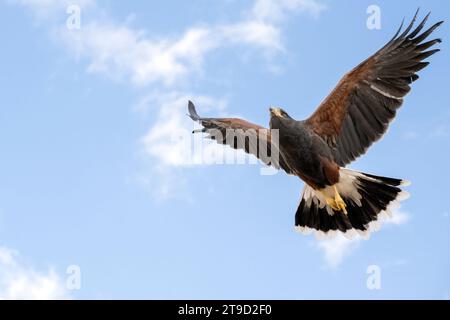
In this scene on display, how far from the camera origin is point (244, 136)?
1069 cm

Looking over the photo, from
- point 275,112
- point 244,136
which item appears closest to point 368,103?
point 275,112

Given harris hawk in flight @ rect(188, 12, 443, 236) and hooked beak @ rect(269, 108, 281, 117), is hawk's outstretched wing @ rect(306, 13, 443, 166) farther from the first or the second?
hooked beak @ rect(269, 108, 281, 117)

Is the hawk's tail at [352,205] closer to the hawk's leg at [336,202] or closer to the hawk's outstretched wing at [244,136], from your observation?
the hawk's leg at [336,202]

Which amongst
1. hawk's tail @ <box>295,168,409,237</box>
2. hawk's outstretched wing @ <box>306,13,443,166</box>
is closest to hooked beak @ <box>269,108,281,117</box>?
hawk's outstretched wing @ <box>306,13,443,166</box>

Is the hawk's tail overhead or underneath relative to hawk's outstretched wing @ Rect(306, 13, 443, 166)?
underneath

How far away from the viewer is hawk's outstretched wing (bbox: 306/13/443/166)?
416 inches

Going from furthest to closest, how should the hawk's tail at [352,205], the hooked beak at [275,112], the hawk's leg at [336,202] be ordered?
1. the hawk's tail at [352,205]
2. the hawk's leg at [336,202]
3. the hooked beak at [275,112]

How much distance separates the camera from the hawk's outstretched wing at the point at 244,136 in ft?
34.5

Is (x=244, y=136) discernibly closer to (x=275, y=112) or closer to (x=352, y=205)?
(x=275, y=112)

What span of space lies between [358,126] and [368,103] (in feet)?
1.28

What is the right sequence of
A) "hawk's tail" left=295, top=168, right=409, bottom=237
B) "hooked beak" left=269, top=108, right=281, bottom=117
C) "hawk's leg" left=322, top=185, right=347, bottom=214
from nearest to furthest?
"hooked beak" left=269, top=108, right=281, bottom=117, "hawk's leg" left=322, top=185, right=347, bottom=214, "hawk's tail" left=295, top=168, right=409, bottom=237

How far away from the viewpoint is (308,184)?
10531mm

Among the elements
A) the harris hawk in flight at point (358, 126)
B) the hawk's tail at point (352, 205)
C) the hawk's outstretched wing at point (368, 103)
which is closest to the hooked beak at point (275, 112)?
the harris hawk in flight at point (358, 126)
